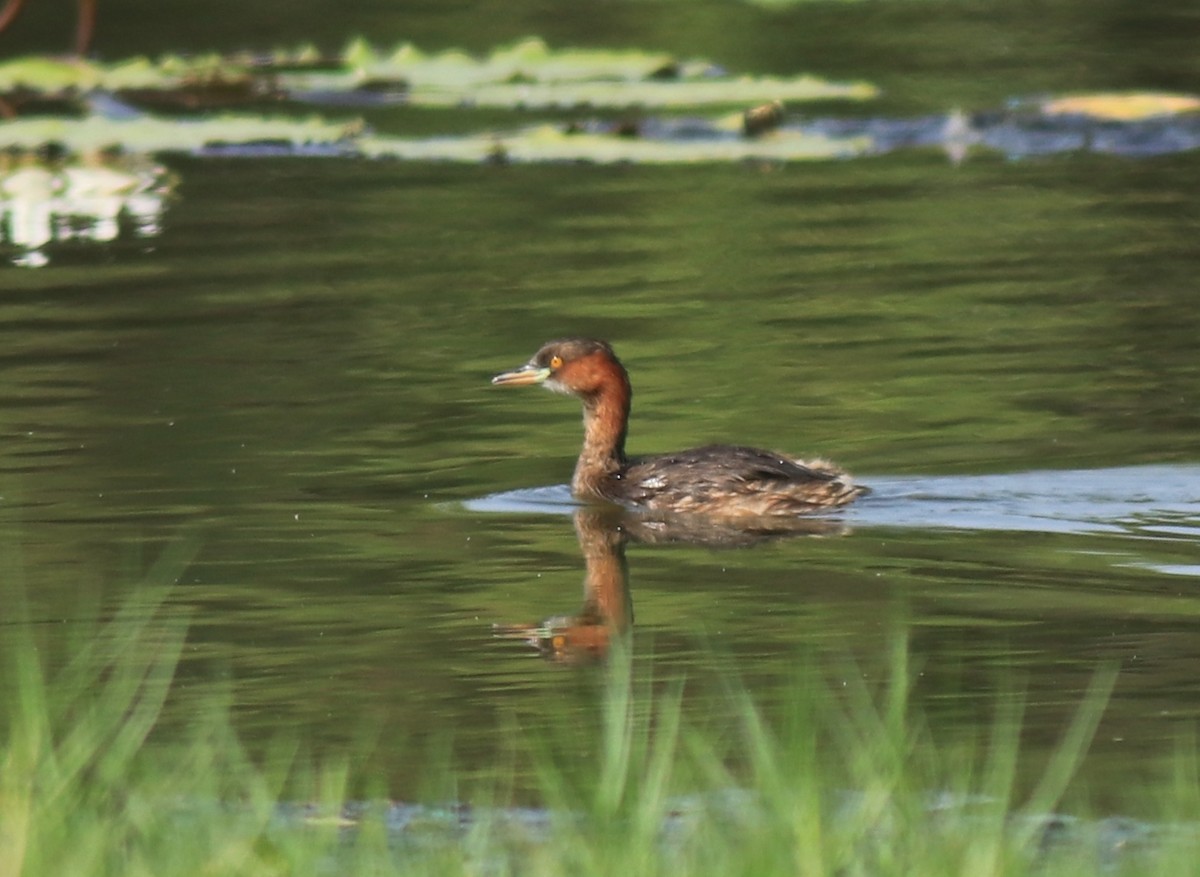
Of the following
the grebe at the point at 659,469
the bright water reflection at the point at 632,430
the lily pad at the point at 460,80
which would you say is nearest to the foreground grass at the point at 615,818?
the bright water reflection at the point at 632,430

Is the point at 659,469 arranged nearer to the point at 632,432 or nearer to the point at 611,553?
the point at 611,553

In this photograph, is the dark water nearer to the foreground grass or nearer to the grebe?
the grebe

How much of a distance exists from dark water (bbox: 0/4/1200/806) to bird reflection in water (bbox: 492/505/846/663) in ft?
0.27

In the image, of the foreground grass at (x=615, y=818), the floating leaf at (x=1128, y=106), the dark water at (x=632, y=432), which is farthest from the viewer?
the floating leaf at (x=1128, y=106)

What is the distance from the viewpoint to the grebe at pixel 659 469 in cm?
920

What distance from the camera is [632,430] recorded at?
1115 cm

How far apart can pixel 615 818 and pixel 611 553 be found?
4001mm

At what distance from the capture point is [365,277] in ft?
46.0

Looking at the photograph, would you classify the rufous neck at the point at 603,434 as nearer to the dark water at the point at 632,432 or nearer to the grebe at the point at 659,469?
the grebe at the point at 659,469

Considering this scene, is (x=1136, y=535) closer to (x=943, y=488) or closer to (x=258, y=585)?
(x=943, y=488)

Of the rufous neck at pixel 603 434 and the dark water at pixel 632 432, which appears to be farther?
the rufous neck at pixel 603 434

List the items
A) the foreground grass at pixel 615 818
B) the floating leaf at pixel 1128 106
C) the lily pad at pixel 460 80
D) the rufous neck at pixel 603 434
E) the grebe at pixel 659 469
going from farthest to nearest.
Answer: the lily pad at pixel 460 80
the floating leaf at pixel 1128 106
the rufous neck at pixel 603 434
the grebe at pixel 659 469
the foreground grass at pixel 615 818

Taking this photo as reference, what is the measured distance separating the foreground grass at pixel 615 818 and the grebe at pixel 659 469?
3.48 meters

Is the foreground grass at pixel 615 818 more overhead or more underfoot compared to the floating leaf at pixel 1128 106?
more overhead
